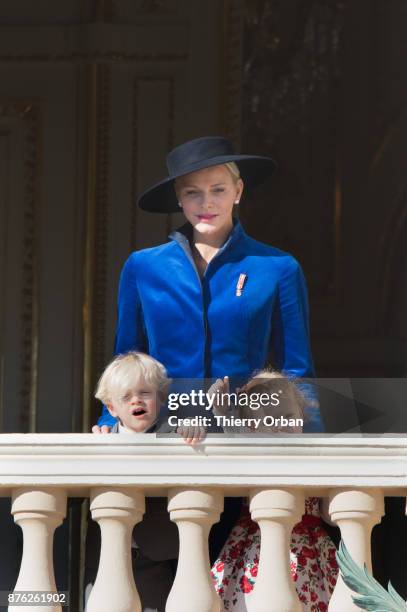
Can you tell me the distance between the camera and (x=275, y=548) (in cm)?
495

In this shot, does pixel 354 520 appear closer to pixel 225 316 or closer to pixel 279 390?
pixel 279 390

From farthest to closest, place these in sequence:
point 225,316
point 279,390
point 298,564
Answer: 1. point 225,316
2. point 279,390
3. point 298,564

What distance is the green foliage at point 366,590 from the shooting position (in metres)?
4.69

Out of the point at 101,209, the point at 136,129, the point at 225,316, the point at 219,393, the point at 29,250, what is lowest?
the point at 219,393

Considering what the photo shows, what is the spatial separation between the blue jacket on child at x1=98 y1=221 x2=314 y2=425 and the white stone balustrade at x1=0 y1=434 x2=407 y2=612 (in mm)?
378

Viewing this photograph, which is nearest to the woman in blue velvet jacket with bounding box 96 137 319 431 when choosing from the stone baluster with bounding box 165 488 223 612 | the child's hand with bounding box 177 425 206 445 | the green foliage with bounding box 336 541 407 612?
the child's hand with bounding box 177 425 206 445

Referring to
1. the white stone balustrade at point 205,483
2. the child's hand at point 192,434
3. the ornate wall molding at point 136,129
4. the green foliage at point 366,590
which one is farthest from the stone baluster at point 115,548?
the ornate wall molding at point 136,129

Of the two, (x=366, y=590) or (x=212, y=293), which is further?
(x=212, y=293)

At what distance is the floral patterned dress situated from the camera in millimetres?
5035

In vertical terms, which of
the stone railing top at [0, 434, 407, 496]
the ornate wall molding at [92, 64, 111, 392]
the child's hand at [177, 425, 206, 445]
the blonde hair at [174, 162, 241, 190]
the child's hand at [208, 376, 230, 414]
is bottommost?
the stone railing top at [0, 434, 407, 496]

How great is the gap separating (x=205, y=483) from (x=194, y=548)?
15cm

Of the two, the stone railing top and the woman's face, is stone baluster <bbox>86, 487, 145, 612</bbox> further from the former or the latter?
the woman's face

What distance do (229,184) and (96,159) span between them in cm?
165

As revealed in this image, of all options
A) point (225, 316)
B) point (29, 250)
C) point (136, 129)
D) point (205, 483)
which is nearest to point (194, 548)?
point (205, 483)
